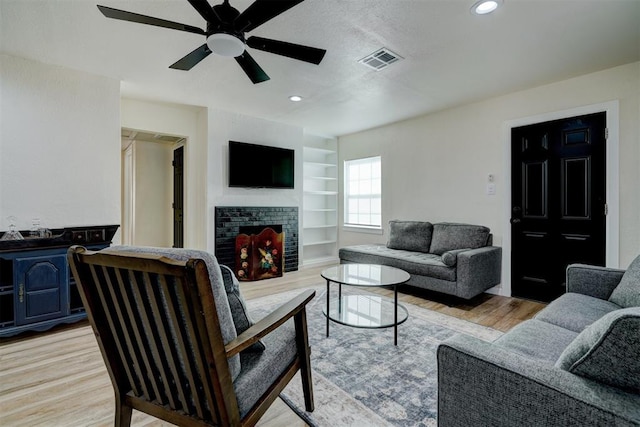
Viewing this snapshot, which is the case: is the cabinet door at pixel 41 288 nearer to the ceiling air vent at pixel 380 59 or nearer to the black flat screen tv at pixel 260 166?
the black flat screen tv at pixel 260 166

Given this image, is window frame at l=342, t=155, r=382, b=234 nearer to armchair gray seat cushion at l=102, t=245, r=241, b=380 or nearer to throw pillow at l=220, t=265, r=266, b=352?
throw pillow at l=220, t=265, r=266, b=352

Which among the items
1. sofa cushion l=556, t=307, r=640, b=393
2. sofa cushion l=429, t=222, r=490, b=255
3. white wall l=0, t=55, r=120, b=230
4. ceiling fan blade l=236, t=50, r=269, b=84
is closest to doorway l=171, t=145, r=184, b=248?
white wall l=0, t=55, r=120, b=230

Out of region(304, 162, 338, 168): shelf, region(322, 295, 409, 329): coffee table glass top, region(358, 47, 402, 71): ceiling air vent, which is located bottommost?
region(322, 295, 409, 329): coffee table glass top

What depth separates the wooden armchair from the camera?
Result: 36.8 inches

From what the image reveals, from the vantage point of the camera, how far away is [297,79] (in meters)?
3.28

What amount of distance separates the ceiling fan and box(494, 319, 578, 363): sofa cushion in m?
2.00

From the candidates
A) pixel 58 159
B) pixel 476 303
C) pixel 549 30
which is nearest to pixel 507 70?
pixel 549 30

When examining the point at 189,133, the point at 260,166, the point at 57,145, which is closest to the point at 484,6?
the point at 260,166

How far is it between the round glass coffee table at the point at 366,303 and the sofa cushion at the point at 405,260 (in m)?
0.69

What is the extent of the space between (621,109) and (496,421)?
3.54 m

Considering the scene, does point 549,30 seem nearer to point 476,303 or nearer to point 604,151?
point 604,151

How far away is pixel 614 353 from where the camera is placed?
810 mm

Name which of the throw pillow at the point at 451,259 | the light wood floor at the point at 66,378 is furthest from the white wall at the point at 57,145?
the throw pillow at the point at 451,259

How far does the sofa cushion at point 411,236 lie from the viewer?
4250 mm
